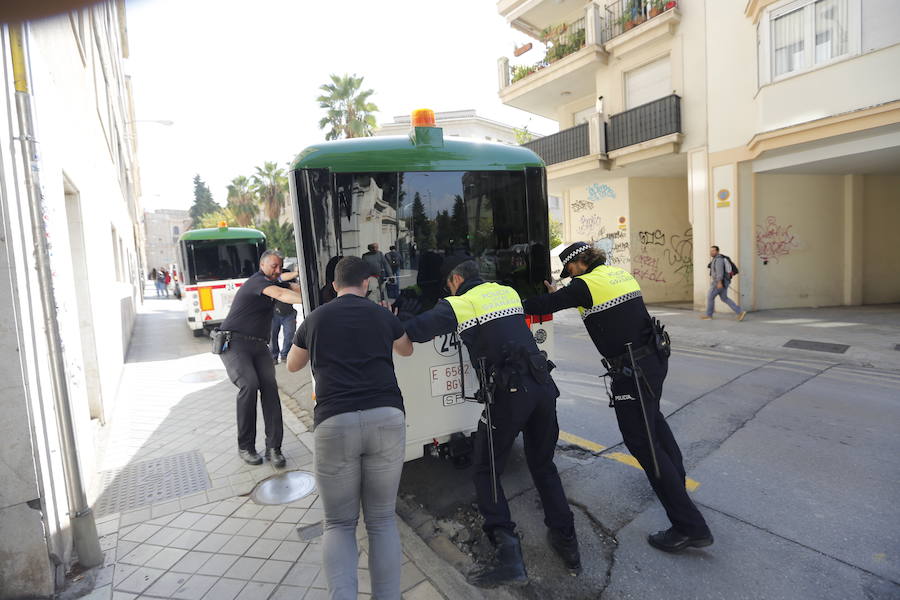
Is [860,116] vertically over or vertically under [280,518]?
over

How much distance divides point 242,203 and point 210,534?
42939 millimetres

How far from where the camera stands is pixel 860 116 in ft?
28.7

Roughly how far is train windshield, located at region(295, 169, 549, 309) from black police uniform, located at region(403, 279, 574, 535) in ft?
2.63

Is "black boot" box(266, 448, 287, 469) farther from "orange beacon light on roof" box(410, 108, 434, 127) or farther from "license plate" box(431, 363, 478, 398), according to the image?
"orange beacon light on roof" box(410, 108, 434, 127)

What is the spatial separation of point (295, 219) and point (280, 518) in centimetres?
205

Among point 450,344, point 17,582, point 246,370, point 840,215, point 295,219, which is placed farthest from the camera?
point 840,215

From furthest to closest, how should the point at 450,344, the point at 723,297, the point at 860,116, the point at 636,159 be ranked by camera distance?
the point at 636,159 → the point at 723,297 → the point at 860,116 → the point at 450,344

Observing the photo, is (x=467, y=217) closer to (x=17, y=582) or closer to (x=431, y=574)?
(x=431, y=574)

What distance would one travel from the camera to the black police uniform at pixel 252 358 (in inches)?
170

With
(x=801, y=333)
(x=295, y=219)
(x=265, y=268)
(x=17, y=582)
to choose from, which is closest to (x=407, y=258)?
(x=295, y=219)

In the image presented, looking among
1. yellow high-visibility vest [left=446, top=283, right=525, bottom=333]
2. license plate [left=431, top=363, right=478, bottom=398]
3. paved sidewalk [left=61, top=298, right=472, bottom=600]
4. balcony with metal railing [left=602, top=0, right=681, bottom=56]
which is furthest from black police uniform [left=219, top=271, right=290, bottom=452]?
balcony with metal railing [left=602, top=0, right=681, bottom=56]

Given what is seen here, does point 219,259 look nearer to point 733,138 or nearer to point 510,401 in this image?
point 510,401

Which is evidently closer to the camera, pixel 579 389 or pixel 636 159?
pixel 579 389

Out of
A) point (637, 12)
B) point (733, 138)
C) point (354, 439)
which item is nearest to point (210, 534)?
point (354, 439)
